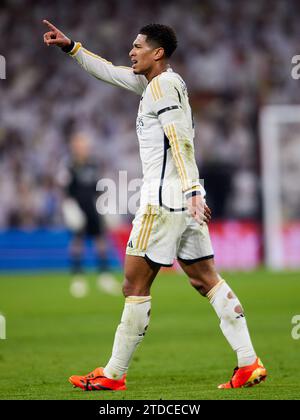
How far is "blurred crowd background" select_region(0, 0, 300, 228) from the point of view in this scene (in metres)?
22.2

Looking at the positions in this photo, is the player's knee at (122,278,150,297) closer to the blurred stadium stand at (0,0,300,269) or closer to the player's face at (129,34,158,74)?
the player's face at (129,34,158,74)

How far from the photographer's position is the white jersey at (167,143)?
19.1 ft

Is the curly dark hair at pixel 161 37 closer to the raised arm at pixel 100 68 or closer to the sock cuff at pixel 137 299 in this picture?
the raised arm at pixel 100 68

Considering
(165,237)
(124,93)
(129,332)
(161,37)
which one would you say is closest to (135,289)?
(129,332)

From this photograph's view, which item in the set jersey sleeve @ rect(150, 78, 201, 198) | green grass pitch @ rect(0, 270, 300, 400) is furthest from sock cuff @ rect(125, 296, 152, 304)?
jersey sleeve @ rect(150, 78, 201, 198)

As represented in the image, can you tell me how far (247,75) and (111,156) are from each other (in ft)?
13.8

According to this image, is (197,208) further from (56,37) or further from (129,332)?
(56,37)

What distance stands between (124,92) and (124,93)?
0.03m

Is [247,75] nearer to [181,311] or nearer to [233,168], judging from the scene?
[233,168]

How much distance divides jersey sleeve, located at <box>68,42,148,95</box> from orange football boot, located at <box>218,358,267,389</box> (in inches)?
77.9

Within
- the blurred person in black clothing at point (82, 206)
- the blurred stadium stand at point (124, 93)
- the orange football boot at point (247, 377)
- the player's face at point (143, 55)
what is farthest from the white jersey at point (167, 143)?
the blurred stadium stand at point (124, 93)

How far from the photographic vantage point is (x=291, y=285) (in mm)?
15500

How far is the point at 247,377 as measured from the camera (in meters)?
6.03
